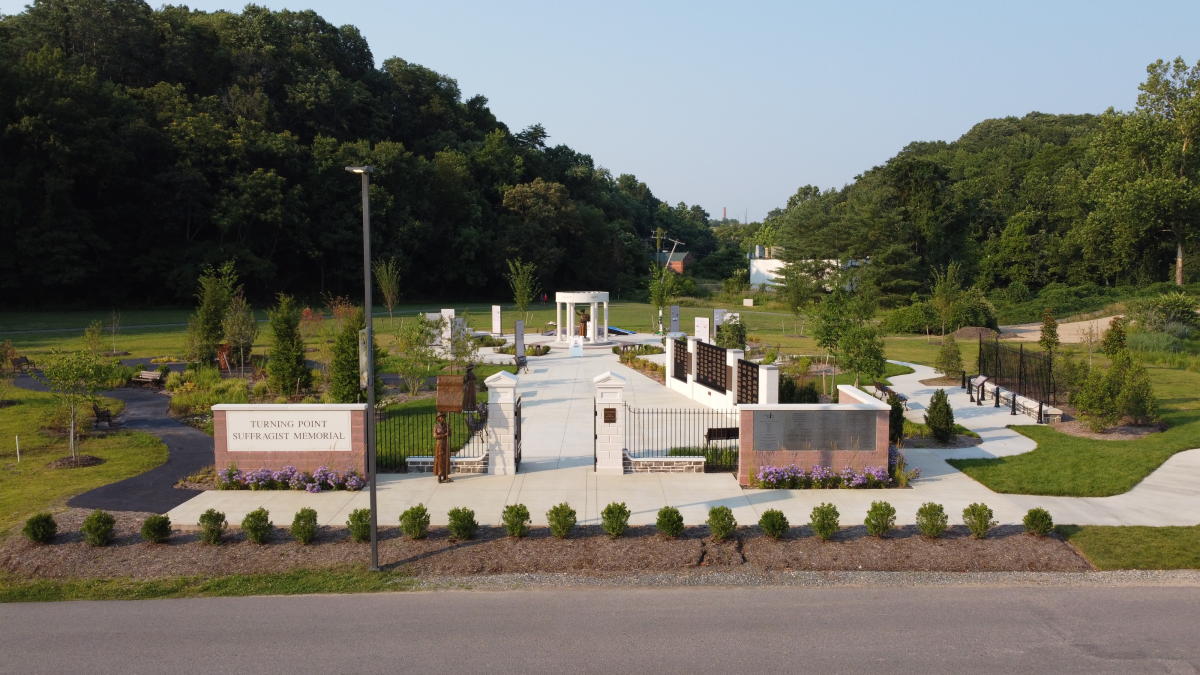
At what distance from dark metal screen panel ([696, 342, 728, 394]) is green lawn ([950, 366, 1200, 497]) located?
6.77 m

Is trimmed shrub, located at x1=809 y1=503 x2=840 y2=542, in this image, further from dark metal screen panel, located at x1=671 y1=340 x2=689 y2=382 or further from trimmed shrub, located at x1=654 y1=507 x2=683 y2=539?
dark metal screen panel, located at x1=671 y1=340 x2=689 y2=382

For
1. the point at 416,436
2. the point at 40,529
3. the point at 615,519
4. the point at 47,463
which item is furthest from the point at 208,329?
the point at 615,519

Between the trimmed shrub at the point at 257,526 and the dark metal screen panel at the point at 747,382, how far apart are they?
11353 mm

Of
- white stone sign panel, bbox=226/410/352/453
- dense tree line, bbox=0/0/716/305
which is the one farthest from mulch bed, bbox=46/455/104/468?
dense tree line, bbox=0/0/716/305

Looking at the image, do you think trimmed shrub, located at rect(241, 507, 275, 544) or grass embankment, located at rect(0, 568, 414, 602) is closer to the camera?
grass embankment, located at rect(0, 568, 414, 602)

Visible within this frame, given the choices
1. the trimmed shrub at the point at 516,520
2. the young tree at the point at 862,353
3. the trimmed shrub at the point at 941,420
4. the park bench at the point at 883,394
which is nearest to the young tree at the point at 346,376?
the trimmed shrub at the point at 516,520

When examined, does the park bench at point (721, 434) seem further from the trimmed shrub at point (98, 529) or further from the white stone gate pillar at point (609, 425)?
the trimmed shrub at point (98, 529)

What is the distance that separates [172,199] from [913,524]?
53856mm

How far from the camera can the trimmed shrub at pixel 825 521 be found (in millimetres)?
11719

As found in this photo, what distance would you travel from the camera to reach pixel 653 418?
20750 millimetres

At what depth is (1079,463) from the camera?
1639 cm

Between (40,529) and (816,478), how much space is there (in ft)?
39.2

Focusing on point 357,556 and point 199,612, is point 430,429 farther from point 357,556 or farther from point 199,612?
point 199,612

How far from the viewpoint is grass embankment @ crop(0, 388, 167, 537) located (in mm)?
13883
